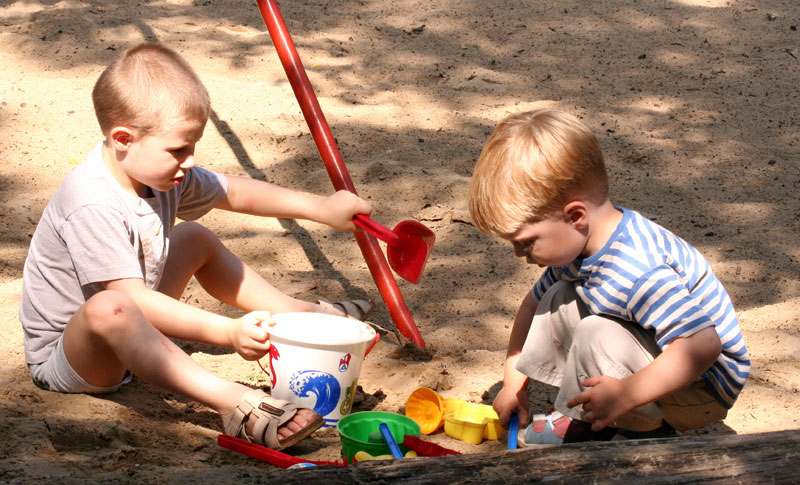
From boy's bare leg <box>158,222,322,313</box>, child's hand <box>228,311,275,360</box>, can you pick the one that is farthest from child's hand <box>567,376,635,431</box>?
boy's bare leg <box>158,222,322,313</box>

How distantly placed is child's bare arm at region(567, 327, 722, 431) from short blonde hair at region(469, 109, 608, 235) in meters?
0.37

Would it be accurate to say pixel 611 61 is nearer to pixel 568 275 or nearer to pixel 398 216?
pixel 398 216

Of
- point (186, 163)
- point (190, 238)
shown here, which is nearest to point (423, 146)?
point (190, 238)

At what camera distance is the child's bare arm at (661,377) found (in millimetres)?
1735

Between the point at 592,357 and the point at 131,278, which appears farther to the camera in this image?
the point at 131,278

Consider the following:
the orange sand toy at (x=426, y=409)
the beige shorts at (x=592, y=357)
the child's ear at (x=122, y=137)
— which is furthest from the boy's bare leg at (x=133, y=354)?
Answer: the beige shorts at (x=592, y=357)

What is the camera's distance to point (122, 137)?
2.12 metres

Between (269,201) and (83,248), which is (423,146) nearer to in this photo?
(269,201)

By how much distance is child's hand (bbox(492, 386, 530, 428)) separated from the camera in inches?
81.1

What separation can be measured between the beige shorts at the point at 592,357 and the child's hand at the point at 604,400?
62 millimetres

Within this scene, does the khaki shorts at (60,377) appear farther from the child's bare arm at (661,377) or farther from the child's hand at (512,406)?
the child's bare arm at (661,377)

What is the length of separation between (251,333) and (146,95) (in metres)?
0.63

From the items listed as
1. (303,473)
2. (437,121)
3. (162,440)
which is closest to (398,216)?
(437,121)

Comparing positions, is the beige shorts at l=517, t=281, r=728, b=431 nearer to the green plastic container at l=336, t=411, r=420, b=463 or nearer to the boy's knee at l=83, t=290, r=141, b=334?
the green plastic container at l=336, t=411, r=420, b=463
